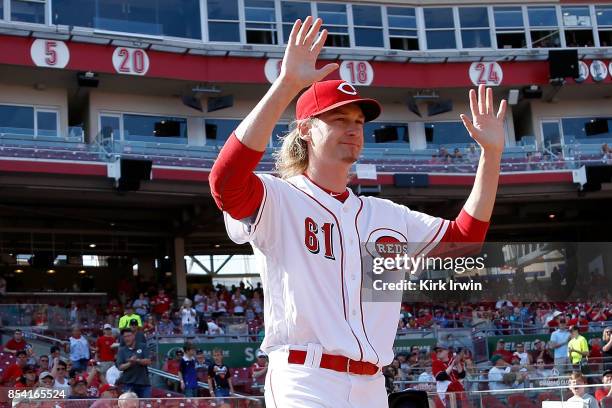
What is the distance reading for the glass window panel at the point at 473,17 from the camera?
96.7ft

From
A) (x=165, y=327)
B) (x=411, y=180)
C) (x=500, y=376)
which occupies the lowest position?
(x=500, y=376)

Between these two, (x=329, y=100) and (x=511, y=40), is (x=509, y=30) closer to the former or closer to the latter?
(x=511, y=40)

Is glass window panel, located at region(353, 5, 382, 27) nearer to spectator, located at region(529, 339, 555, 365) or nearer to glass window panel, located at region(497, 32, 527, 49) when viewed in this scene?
glass window panel, located at region(497, 32, 527, 49)

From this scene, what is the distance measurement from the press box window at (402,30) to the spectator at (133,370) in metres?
18.9

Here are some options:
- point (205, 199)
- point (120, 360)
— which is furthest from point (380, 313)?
point (205, 199)

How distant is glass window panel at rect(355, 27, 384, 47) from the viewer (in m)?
28.7

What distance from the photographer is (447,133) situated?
29.0 meters

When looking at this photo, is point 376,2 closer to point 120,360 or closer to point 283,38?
point 283,38

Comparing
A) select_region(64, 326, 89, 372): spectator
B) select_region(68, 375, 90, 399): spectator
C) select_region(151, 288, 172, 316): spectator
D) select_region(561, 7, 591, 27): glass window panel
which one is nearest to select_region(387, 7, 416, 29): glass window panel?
select_region(561, 7, 591, 27): glass window panel

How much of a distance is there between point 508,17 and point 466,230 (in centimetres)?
2747

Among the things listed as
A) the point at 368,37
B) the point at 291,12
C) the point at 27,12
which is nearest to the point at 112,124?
the point at 27,12

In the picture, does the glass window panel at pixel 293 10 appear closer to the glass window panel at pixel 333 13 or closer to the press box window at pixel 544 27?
the glass window panel at pixel 333 13

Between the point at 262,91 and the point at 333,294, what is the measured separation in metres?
24.9

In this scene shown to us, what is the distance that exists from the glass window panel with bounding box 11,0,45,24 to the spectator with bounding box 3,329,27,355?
38.5 ft
